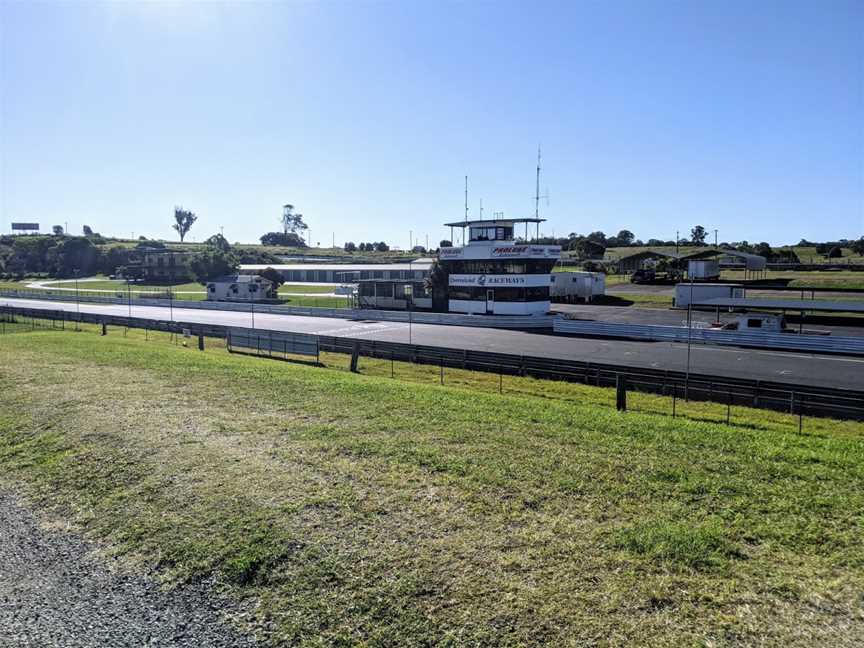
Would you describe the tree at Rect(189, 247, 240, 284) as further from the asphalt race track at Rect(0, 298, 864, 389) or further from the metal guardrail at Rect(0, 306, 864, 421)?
the metal guardrail at Rect(0, 306, 864, 421)

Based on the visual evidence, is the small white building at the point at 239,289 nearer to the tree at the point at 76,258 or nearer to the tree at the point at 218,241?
the tree at the point at 76,258

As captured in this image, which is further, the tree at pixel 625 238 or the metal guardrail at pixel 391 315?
the tree at pixel 625 238

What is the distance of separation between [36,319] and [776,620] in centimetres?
6070

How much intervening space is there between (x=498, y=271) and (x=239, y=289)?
3322 centimetres

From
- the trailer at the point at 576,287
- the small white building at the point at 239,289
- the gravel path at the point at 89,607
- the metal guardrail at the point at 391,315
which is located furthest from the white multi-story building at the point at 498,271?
the gravel path at the point at 89,607

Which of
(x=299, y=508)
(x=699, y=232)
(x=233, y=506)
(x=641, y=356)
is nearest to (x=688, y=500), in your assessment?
(x=299, y=508)

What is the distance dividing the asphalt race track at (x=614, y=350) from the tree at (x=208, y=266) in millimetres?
48059

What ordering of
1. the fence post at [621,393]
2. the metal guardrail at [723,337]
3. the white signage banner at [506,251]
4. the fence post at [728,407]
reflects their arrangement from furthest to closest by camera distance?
the white signage banner at [506,251]
the metal guardrail at [723,337]
the fence post at [621,393]
the fence post at [728,407]

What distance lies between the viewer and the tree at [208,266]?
98250 millimetres

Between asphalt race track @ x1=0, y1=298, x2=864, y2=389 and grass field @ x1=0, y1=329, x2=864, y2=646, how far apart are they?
9.94 m

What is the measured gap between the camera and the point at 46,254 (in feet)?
429

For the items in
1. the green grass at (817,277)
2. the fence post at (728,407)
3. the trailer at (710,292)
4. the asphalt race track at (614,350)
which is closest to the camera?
the fence post at (728,407)

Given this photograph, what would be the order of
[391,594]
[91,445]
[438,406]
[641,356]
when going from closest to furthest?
[391,594], [91,445], [438,406], [641,356]

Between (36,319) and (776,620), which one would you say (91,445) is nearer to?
(776,620)
